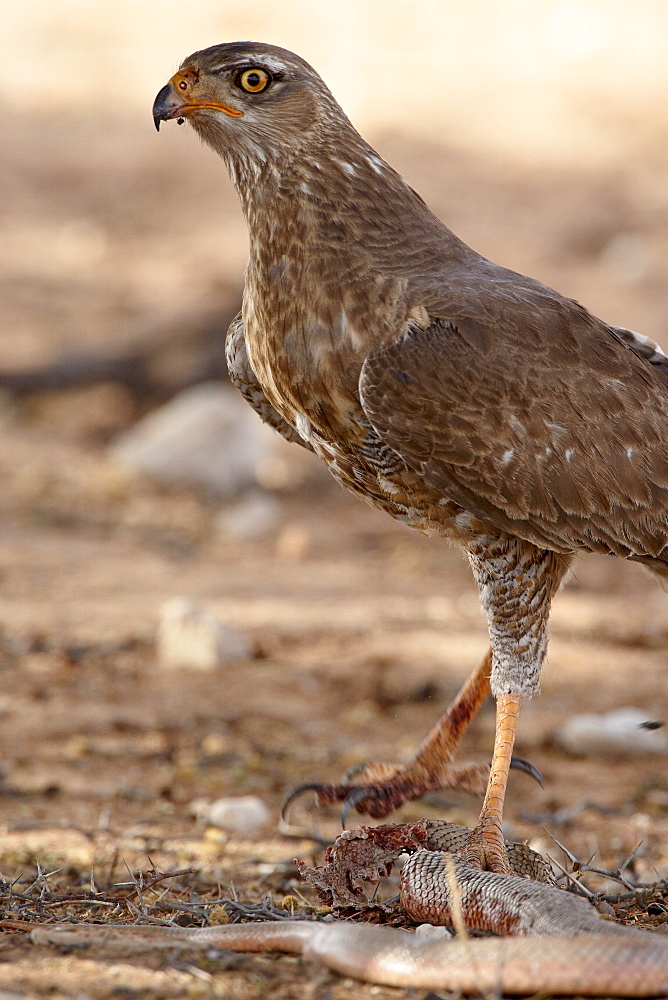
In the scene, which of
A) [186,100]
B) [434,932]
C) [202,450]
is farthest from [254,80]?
[202,450]

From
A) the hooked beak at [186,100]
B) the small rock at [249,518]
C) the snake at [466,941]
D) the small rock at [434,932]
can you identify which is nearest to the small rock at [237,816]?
the snake at [466,941]

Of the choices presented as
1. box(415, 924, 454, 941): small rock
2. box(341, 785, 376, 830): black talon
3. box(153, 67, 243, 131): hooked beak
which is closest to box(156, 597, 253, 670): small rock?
box(341, 785, 376, 830): black talon

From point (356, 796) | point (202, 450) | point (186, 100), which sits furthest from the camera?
point (202, 450)

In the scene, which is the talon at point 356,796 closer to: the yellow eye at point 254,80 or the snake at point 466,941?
the snake at point 466,941

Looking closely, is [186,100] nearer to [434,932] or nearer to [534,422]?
[534,422]

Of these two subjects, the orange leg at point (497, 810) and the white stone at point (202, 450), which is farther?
the white stone at point (202, 450)

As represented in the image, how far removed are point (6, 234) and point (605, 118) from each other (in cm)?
868

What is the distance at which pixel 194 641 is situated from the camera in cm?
689

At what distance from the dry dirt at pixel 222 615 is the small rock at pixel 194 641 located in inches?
5.1

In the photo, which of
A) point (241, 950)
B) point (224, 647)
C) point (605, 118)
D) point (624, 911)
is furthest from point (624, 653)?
point (605, 118)

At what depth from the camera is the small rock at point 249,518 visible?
9.48 meters

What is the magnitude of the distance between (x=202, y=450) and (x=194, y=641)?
11.4ft

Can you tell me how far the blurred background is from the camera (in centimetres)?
608

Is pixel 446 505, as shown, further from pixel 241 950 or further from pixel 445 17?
pixel 445 17
